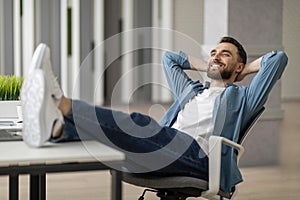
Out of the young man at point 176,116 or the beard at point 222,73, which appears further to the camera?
the beard at point 222,73

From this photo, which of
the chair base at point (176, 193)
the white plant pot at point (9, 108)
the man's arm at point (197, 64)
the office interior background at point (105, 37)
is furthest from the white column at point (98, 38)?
the chair base at point (176, 193)

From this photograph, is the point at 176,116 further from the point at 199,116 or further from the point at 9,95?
the point at 9,95

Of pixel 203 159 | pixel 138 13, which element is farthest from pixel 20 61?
pixel 203 159

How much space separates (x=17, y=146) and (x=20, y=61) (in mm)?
7090

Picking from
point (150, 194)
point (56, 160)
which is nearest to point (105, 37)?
point (150, 194)

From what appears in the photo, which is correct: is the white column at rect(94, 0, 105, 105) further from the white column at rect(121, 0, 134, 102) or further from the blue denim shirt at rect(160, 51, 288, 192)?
the blue denim shirt at rect(160, 51, 288, 192)

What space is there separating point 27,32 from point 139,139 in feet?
22.4

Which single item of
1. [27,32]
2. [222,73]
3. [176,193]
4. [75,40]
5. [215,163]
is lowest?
[176,193]

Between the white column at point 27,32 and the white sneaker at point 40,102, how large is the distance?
707 cm

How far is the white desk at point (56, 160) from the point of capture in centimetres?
188

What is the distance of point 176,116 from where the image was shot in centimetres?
316

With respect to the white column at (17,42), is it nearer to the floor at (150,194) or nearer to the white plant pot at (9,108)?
the floor at (150,194)

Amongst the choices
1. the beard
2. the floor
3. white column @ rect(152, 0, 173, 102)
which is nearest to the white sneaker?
the beard

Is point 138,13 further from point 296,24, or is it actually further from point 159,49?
point 296,24
